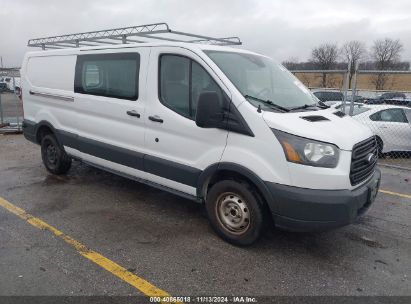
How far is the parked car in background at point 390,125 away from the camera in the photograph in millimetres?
9273

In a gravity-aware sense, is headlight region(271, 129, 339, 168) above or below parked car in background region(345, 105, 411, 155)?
above

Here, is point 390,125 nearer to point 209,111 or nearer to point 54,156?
point 209,111

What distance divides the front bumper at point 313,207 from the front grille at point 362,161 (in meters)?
0.15

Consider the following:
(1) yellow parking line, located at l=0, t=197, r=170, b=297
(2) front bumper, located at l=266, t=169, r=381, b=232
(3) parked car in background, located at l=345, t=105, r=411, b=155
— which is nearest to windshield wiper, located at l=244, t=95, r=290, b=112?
(2) front bumper, located at l=266, t=169, r=381, b=232

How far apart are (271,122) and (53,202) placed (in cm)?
335

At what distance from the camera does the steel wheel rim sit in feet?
12.8

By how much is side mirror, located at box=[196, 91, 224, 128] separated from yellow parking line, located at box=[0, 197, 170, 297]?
5.25ft

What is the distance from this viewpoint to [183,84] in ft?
13.9

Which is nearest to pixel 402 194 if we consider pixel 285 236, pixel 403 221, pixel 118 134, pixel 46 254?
pixel 403 221

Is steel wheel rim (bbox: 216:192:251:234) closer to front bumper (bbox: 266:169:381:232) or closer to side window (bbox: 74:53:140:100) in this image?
front bumper (bbox: 266:169:381:232)

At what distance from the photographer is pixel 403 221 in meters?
4.89

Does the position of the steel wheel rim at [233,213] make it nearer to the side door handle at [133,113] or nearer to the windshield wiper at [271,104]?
the windshield wiper at [271,104]

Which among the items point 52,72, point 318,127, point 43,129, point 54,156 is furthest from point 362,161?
point 43,129

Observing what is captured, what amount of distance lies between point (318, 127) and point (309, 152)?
331mm
